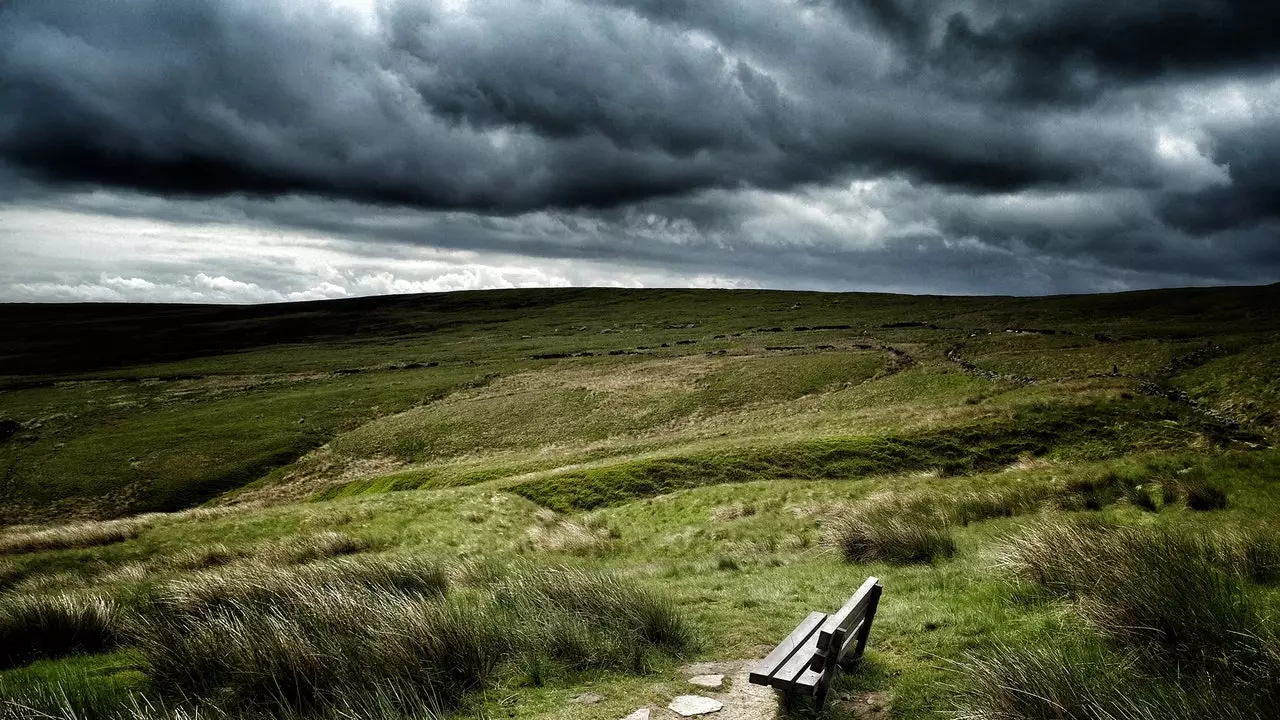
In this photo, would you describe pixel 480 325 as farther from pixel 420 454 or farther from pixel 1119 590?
pixel 1119 590

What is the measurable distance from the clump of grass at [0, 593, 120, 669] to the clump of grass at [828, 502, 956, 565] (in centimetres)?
1414

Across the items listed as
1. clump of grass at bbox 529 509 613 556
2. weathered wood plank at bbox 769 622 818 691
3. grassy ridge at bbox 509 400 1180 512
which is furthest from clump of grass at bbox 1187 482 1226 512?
clump of grass at bbox 529 509 613 556

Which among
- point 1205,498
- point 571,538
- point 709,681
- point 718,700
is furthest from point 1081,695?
point 571,538

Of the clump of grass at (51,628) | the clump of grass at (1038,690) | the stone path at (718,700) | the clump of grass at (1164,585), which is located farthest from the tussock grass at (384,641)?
the clump of grass at (1164,585)

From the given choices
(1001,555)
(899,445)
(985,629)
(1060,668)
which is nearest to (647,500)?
(899,445)

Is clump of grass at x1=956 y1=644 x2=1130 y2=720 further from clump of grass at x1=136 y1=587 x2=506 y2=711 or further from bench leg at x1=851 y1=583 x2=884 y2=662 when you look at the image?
clump of grass at x1=136 y1=587 x2=506 y2=711

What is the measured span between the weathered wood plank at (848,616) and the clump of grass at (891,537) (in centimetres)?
549

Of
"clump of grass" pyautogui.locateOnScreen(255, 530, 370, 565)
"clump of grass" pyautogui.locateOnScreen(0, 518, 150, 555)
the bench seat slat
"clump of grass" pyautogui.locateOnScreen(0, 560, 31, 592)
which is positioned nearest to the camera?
the bench seat slat

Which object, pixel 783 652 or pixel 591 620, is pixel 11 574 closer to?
pixel 591 620

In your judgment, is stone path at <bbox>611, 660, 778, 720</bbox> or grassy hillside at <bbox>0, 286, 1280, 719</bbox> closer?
stone path at <bbox>611, 660, 778, 720</bbox>

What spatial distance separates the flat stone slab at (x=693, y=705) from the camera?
264 inches

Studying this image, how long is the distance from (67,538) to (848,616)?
99.8 feet

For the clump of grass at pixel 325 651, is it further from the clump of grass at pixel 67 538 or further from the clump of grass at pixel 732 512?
the clump of grass at pixel 67 538

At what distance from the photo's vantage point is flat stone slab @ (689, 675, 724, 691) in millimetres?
7395
